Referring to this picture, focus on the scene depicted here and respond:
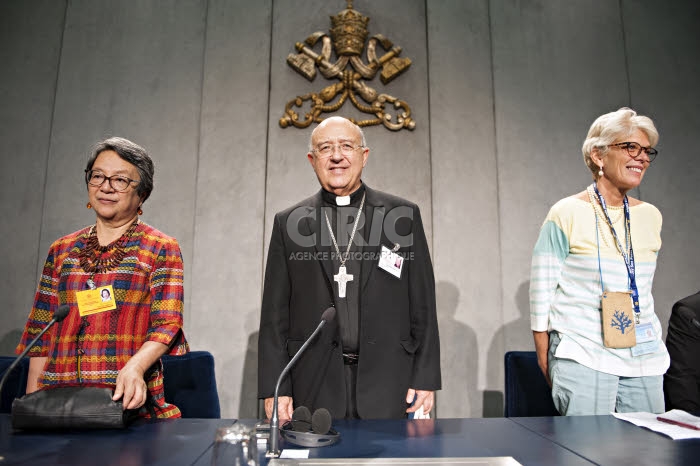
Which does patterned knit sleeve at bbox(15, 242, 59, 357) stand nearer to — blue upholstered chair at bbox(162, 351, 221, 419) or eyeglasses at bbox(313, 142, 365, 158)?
blue upholstered chair at bbox(162, 351, 221, 419)

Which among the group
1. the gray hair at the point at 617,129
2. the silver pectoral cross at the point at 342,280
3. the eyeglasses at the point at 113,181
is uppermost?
the gray hair at the point at 617,129

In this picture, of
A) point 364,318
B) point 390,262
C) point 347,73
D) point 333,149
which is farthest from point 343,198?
point 347,73

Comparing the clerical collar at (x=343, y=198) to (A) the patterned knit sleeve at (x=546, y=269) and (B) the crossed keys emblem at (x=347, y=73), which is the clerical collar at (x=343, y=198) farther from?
(B) the crossed keys emblem at (x=347, y=73)

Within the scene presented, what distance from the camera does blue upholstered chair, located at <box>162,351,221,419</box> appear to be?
242 centimetres

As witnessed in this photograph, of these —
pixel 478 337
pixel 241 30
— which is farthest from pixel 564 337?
pixel 241 30

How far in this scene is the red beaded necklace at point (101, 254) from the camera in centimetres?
173

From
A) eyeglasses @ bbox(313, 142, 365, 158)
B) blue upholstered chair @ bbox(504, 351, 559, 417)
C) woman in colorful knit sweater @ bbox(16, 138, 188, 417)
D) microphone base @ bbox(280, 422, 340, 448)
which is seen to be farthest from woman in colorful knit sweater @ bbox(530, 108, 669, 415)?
woman in colorful knit sweater @ bbox(16, 138, 188, 417)

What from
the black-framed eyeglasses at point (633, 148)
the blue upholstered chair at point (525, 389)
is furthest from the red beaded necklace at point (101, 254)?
the black-framed eyeglasses at point (633, 148)

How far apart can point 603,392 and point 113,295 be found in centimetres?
178

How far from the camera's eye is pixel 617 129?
2.09 m

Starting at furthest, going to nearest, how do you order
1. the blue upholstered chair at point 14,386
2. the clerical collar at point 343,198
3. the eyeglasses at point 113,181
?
1. the blue upholstered chair at point 14,386
2. the clerical collar at point 343,198
3. the eyeglasses at point 113,181

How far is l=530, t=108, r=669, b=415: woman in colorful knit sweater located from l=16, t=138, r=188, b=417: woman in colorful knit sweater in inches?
56.4

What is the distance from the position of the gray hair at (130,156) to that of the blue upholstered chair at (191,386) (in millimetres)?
975

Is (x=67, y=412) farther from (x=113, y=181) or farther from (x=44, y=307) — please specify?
(x=113, y=181)
